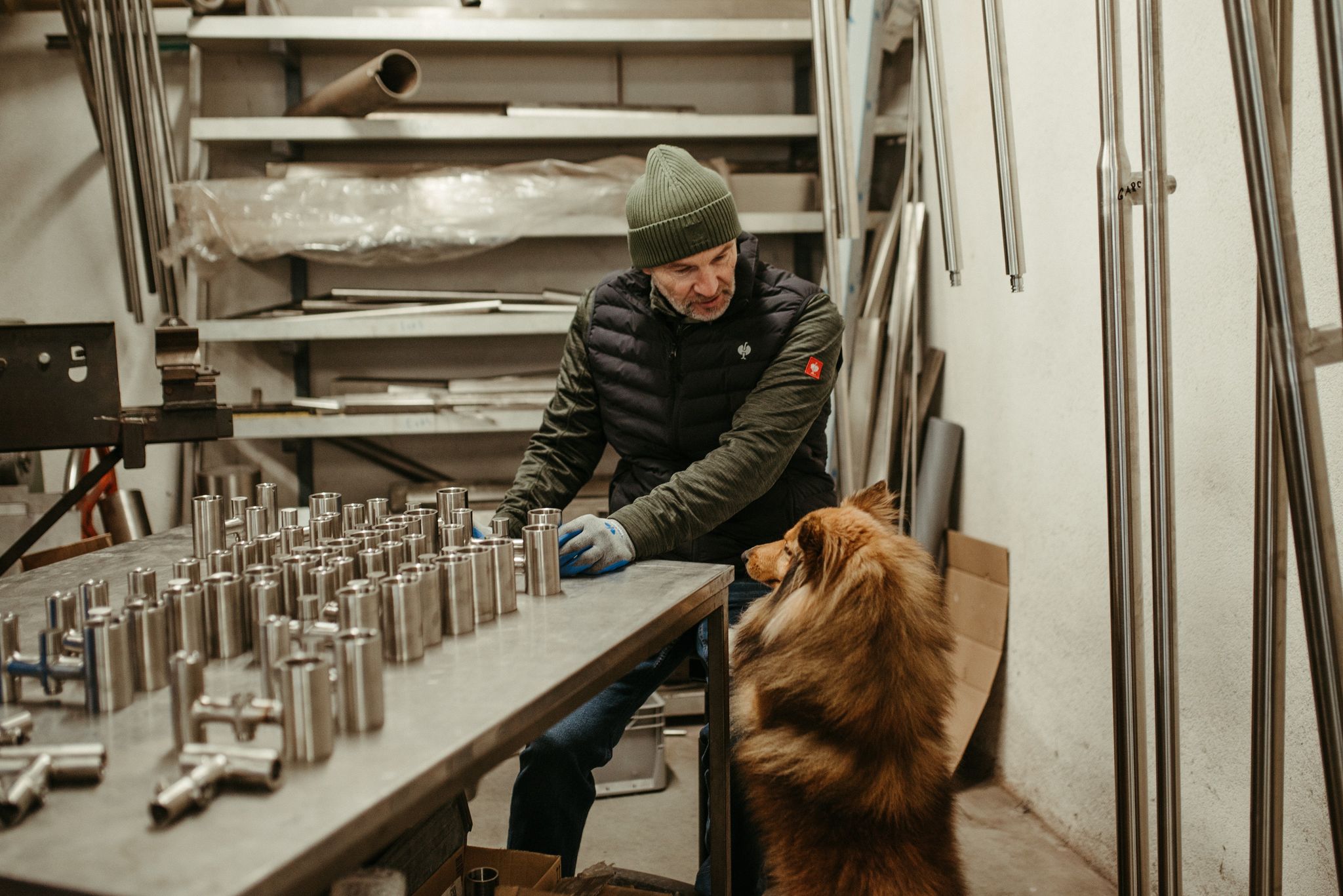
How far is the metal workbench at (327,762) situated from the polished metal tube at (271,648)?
0.18 feet

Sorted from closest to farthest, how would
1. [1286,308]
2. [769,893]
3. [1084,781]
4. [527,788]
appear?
[1286,308]
[769,893]
[527,788]
[1084,781]

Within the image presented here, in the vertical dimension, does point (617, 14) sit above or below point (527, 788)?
above

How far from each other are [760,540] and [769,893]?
758 millimetres

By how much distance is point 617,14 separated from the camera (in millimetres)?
3691

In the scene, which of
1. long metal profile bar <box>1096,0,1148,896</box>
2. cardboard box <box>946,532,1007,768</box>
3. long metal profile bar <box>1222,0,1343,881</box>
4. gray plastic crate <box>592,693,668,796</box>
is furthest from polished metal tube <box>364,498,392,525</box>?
cardboard box <box>946,532,1007,768</box>

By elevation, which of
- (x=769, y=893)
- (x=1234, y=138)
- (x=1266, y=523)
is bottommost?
(x=769, y=893)

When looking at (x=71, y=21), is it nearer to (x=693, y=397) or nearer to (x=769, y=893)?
(x=693, y=397)

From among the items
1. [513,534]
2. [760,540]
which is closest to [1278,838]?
[760,540]

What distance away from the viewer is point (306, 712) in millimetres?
848

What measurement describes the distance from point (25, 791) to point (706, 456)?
1.44 meters

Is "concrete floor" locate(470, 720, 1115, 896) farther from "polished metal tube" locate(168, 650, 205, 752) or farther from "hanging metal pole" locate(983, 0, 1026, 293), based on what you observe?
"polished metal tube" locate(168, 650, 205, 752)

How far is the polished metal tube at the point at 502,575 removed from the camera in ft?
4.28

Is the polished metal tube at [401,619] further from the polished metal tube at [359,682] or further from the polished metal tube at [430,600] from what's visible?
the polished metal tube at [359,682]

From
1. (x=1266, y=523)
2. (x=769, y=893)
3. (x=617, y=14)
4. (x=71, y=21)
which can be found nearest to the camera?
(x=1266, y=523)
